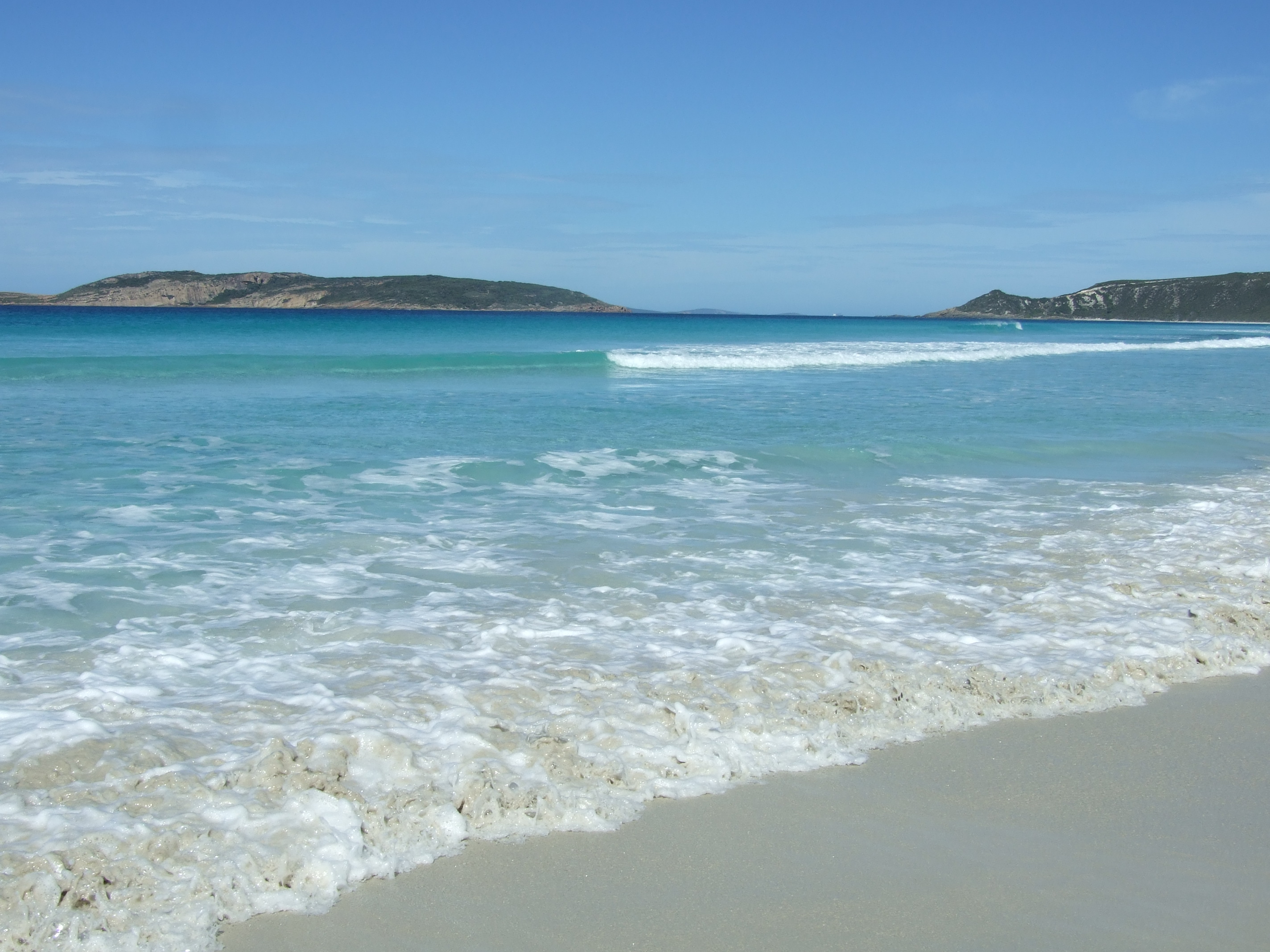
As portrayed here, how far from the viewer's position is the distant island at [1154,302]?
111 metres

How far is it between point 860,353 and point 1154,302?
104 m

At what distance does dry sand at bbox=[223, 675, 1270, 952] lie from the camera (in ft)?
9.06

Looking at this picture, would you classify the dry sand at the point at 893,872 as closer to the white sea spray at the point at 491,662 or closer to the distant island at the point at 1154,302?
the white sea spray at the point at 491,662

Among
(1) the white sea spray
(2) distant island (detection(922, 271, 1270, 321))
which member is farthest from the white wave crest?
(2) distant island (detection(922, 271, 1270, 321))

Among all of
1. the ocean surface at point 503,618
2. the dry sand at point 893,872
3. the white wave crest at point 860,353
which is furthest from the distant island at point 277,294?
the dry sand at point 893,872

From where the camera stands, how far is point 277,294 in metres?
93.0

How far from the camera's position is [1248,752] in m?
3.97

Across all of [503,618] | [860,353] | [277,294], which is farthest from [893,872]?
[277,294]

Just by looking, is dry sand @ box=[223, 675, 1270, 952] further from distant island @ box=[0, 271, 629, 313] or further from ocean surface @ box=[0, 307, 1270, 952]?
distant island @ box=[0, 271, 629, 313]

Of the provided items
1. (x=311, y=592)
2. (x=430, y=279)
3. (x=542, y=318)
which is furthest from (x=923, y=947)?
(x=430, y=279)

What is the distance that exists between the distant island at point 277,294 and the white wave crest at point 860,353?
59296 millimetres

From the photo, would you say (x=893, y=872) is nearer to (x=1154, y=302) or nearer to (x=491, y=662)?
(x=491, y=662)

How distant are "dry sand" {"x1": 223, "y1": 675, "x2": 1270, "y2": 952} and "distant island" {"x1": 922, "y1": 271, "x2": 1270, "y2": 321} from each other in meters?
120

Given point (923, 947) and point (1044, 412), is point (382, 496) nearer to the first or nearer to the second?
point (923, 947)
